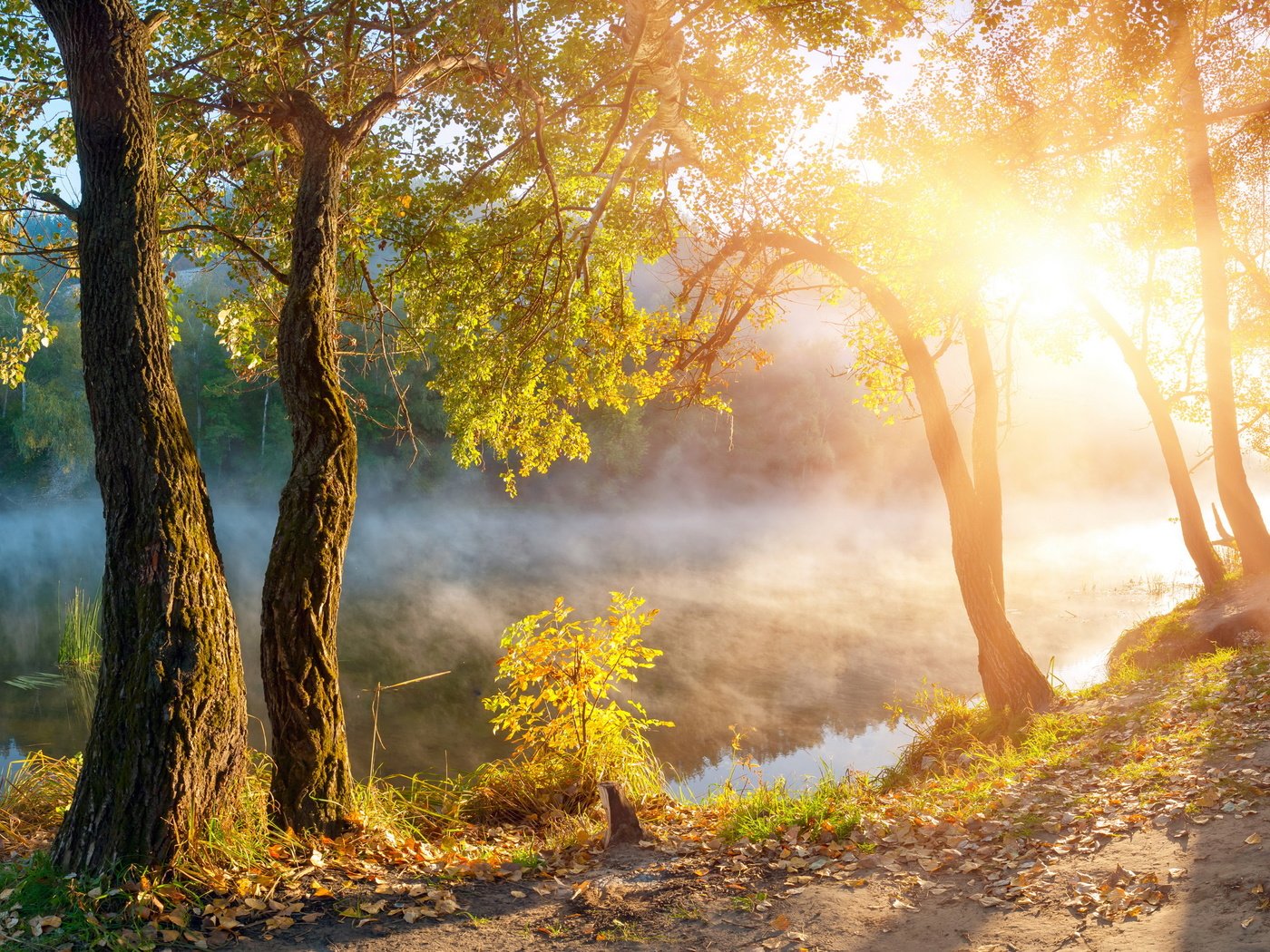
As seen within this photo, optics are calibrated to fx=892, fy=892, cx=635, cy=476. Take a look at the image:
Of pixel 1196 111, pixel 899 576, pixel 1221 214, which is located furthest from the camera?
Answer: pixel 899 576

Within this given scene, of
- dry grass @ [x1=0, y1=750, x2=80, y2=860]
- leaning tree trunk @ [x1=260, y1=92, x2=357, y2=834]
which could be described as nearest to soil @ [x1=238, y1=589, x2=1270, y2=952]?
leaning tree trunk @ [x1=260, y1=92, x2=357, y2=834]

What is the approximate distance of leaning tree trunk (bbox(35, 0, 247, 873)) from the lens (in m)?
3.90

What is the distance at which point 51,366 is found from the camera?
118ft

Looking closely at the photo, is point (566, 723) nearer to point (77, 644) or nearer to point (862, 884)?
point (862, 884)

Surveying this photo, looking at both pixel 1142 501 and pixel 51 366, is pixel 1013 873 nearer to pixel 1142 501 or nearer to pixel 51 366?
pixel 51 366

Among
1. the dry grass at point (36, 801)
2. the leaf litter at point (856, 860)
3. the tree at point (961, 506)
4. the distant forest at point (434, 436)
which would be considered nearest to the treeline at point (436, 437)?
the distant forest at point (434, 436)

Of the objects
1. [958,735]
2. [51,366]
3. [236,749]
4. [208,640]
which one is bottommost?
[958,735]

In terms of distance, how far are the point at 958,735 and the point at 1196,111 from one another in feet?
22.7

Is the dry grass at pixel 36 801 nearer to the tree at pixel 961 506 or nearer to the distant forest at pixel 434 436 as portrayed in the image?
the tree at pixel 961 506

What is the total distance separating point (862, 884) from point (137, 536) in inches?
147

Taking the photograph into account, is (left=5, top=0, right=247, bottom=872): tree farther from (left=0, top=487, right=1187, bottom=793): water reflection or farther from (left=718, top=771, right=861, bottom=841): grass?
(left=0, top=487, right=1187, bottom=793): water reflection

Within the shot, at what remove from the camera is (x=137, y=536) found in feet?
13.2

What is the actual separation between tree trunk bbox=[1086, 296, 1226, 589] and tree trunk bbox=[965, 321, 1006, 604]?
3.35 meters

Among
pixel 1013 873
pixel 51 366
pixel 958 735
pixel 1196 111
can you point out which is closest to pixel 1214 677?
pixel 958 735
